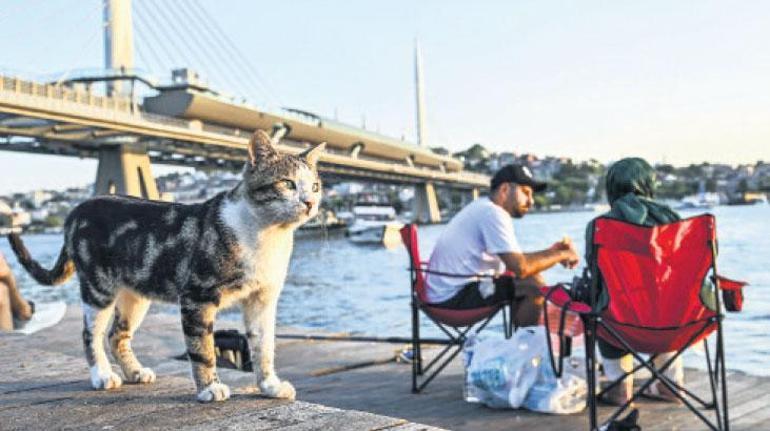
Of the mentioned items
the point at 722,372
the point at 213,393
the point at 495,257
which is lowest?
the point at 722,372

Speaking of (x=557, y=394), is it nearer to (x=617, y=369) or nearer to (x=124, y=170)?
(x=617, y=369)

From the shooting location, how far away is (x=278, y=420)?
1772mm

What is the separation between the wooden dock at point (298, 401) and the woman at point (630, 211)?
105 millimetres

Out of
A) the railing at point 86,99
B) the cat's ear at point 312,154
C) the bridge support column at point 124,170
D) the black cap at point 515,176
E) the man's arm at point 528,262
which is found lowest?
the man's arm at point 528,262

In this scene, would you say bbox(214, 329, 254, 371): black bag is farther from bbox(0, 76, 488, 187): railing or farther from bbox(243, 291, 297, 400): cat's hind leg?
bbox(0, 76, 488, 187): railing

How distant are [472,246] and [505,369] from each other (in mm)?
718

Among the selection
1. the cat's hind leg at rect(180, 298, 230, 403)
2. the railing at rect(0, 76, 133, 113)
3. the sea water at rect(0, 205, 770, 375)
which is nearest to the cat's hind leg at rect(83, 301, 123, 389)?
the cat's hind leg at rect(180, 298, 230, 403)

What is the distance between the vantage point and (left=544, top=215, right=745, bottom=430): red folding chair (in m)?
2.54

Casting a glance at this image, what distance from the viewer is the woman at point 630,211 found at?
2.93m

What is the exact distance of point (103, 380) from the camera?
7.51ft

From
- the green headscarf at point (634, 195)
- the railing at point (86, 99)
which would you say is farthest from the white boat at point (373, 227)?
the green headscarf at point (634, 195)

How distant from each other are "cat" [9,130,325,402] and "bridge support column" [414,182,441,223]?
55254 mm

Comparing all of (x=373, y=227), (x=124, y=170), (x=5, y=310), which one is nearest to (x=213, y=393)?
(x=5, y=310)

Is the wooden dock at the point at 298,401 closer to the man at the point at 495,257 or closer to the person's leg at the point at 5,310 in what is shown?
the person's leg at the point at 5,310
